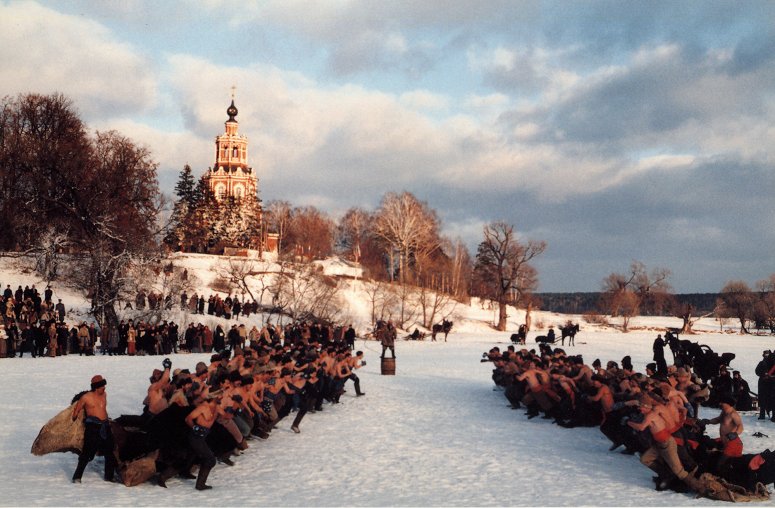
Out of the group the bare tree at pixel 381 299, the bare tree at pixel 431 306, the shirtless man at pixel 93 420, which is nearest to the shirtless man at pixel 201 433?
the shirtless man at pixel 93 420

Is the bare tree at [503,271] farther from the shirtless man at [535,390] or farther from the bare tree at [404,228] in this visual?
the shirtless man at [535,390]

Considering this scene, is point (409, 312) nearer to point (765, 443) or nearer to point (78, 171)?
point (78, 171)

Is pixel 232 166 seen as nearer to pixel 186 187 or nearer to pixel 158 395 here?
pixel 186 187

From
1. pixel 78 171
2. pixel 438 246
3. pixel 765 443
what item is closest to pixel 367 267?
pixel 438 246

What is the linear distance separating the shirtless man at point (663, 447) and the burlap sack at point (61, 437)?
773cm

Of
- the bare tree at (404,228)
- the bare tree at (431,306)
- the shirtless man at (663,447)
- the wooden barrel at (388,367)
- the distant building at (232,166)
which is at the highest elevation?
the distant building at (232,166)

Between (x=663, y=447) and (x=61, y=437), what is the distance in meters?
8.41

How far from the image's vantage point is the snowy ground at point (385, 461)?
9781 mm

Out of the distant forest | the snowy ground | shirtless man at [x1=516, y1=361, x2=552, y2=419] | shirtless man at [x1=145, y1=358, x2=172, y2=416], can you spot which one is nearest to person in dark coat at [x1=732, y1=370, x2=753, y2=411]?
the snowy ground

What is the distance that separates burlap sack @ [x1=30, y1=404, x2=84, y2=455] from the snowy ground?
22.4 inches

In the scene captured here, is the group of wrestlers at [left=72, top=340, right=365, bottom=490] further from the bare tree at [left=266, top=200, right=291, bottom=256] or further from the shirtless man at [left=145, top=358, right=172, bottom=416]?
the bare tree at [left=266, top=200, right=291, bottom=256]

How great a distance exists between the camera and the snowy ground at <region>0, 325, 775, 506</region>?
385 inches

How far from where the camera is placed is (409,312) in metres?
57.6

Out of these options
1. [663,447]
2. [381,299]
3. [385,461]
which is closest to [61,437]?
[385,461]
